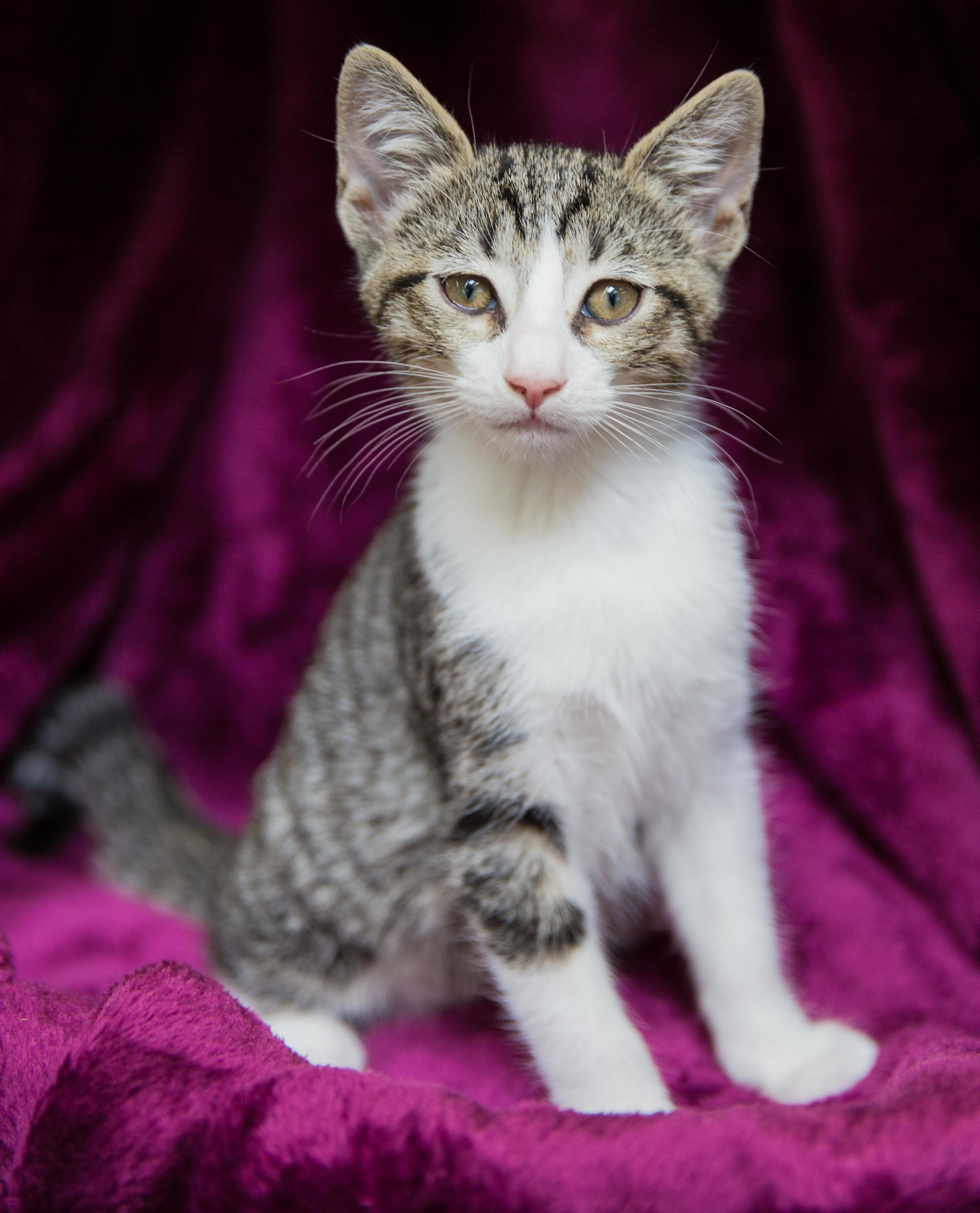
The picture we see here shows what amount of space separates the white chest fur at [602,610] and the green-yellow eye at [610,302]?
6.6 inches

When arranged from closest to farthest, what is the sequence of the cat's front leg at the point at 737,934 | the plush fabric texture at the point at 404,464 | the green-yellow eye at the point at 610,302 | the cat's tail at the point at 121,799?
the green-yellow eye at the point at 610,302 < the cat's front leg at the point at 737,934 < the plush fabric texture at the point at 404,464 < the cat's tail at the point at 121,799

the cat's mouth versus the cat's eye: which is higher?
the cat's eye

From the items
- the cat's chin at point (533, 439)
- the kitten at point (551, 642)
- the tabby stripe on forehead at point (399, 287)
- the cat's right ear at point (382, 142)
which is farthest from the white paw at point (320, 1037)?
the cat's right ear at point (382, 142)

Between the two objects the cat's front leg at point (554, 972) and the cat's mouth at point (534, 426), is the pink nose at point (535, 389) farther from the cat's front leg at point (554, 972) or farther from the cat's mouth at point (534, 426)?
the cat's front leg at point (554, 972)

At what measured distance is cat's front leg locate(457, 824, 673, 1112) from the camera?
3.76 ft

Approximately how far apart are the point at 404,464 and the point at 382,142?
677mm

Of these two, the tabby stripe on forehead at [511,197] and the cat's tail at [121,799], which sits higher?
the tabby stripe on forehead at [511,197]

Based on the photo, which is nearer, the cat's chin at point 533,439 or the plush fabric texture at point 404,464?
the cat's chin at point 533,439

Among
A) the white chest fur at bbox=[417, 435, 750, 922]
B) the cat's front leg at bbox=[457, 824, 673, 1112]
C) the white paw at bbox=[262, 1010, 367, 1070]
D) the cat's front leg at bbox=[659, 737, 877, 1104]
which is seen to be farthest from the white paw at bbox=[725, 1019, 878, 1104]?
the white paw at bbox=[262, 1010, 367, 1070]

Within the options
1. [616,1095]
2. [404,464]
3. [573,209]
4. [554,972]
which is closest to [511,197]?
[573,209]

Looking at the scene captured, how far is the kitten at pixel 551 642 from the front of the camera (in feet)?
3.79

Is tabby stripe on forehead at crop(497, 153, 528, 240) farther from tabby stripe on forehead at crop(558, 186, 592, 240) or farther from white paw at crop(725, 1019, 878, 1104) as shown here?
white paw at crop(725, 1019, 878, 1104)

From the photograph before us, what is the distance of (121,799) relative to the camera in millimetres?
1751

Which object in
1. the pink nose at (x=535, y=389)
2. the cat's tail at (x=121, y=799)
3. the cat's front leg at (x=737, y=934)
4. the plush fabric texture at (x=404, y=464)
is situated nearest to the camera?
the pink nose at (x=535, y=389)
